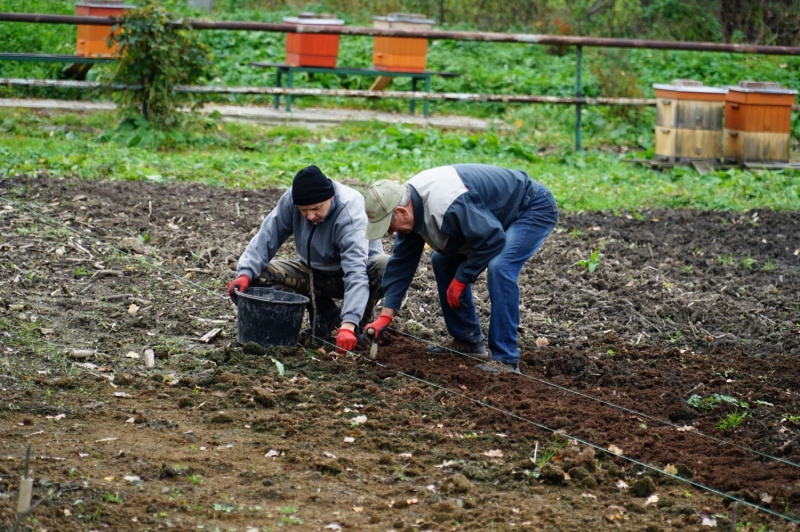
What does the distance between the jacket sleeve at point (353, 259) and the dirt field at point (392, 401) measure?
38 centimetres

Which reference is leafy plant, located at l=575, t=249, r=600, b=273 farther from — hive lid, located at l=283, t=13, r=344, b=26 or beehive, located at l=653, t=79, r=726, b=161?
hive lid, located at l=283, t=13, r=344, b=26

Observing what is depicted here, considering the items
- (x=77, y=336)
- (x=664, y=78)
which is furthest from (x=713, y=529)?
(x=664, y=78)

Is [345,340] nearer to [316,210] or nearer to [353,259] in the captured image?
[353,259]

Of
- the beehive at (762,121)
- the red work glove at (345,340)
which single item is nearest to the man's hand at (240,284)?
the red work glove at (345,340)

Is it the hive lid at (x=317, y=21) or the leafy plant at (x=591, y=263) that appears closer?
the leafy plant at (x=591, y=263)

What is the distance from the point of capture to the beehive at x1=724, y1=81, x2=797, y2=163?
12.6 meters

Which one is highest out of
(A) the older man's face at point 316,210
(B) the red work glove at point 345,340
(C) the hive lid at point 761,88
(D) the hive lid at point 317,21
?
(D) the hive lid at point 317,21

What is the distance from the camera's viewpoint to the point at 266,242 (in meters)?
5.95

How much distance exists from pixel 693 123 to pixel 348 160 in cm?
449

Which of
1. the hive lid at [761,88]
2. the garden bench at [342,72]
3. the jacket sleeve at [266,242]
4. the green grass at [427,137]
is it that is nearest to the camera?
the jacket sleeve at [266,242]

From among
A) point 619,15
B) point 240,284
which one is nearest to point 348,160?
point 240,284

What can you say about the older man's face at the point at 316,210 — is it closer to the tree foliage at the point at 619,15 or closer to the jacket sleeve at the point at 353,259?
the jacket sleeve at the point at 353,259

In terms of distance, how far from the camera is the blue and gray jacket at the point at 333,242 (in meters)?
5.66

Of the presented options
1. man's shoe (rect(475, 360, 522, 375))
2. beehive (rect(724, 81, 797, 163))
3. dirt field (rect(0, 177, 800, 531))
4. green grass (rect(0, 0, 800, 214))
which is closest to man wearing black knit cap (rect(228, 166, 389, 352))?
dirt field (rect(0, 177, 800, 531))
